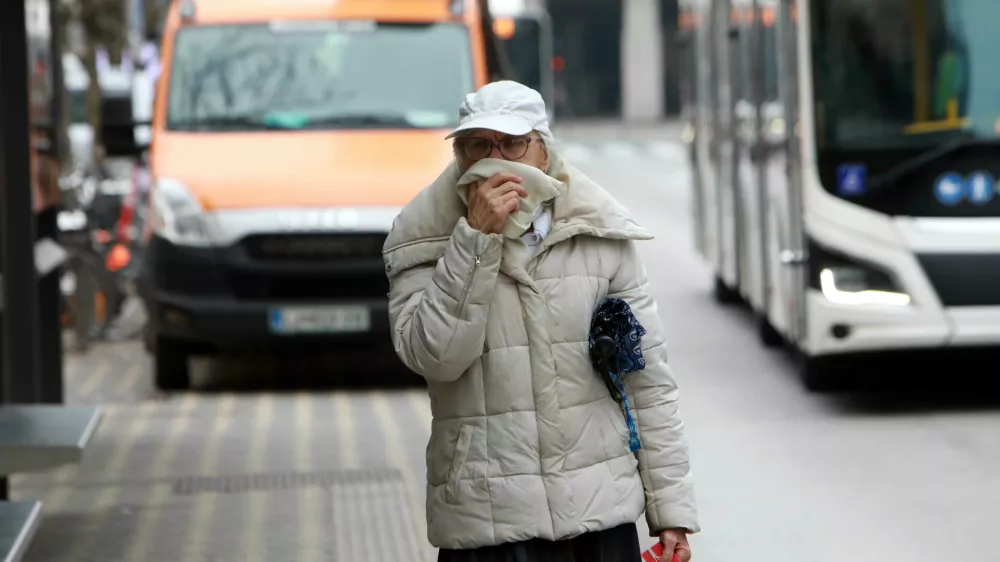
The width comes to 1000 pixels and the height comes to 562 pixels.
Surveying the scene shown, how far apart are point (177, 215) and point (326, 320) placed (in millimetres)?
1033

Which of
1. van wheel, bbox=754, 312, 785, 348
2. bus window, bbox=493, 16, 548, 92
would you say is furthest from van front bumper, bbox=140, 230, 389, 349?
bus window, bbox=493, 16, 548, 92

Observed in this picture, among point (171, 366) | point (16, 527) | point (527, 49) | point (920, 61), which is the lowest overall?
point (171, 366)

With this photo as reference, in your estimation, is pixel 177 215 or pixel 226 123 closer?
pixel 177 215

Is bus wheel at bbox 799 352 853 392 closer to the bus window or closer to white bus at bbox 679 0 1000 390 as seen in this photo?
white bus at bbox 679 0 1000 390

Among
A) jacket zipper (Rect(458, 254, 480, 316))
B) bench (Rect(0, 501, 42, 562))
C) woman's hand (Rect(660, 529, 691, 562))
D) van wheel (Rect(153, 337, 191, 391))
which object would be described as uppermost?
jacket zipper (Rect(458, 254, 480, 316))

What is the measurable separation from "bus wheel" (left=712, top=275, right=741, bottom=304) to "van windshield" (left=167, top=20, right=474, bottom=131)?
4.66m

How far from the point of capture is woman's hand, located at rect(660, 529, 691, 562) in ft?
13.7

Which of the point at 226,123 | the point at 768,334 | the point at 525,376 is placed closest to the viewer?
the point at 525,376

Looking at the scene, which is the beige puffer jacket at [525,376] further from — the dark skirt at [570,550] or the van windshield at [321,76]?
the van windshield at [321,76]

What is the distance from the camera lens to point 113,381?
12.7 metres

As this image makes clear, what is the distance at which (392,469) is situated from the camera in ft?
29.5

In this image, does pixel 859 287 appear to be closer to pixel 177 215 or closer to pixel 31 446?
pixel 177 215

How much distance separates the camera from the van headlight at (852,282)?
393 inches

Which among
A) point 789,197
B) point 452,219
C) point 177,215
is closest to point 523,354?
point 452,219
